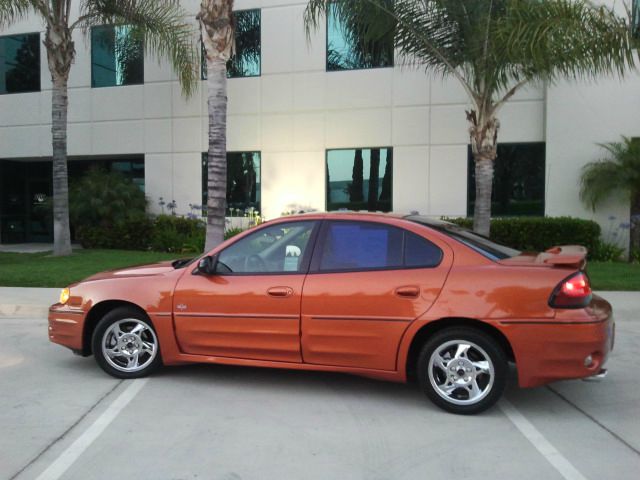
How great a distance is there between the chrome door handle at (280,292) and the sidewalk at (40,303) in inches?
210

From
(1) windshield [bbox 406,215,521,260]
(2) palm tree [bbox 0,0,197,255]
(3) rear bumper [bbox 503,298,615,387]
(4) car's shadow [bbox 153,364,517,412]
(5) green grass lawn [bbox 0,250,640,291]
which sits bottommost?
(4) car's shadow [bbox 153,364,517,412]

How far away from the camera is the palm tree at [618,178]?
43.1ft

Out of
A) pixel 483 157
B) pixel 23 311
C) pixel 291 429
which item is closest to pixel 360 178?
pixel 483 157

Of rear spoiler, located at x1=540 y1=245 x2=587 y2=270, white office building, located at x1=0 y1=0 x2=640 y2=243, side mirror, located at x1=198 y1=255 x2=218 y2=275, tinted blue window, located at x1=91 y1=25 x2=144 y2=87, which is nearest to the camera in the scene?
rear spoiler, located at x1=540 y1=245 x2=587 y2=270

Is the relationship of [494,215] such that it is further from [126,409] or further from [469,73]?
[126,409]

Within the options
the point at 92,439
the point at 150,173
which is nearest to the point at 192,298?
the point at 92,439

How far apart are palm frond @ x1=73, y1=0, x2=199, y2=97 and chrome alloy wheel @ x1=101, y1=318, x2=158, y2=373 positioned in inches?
395

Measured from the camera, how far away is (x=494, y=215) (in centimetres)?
1494

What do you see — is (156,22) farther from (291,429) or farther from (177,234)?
(291,429)

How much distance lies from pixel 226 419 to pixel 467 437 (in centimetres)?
178

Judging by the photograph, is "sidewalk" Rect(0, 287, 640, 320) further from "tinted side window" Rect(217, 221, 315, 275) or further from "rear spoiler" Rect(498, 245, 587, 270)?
"tinted side window" Rect(217, 221, 315, 275)

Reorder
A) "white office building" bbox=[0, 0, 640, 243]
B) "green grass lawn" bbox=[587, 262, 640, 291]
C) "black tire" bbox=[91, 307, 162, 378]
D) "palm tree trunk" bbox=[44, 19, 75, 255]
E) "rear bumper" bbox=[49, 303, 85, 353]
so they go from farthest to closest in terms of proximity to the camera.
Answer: "white office building" bbox=[0, 0, 640, 243], "palm tree trunk" bbox=[44, 19, 75, 255], "green grass lawn" bbox=[587, 262, 640, 291], "rear bumper" bbox=[49, 303, 85, 353], "black tire" bbox=[91, 307, 162, 378]

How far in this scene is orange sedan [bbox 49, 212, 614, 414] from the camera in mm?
4391

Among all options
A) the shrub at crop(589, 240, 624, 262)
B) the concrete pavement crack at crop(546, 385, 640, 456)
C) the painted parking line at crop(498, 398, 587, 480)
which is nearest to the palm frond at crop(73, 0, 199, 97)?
the shrub at crop(589, 240, 624, 262)
